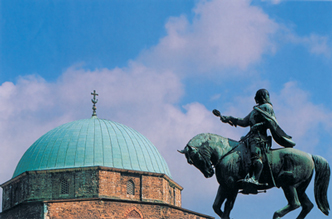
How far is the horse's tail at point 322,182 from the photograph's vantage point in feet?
28.3

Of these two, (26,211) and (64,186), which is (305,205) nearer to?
(64,186)

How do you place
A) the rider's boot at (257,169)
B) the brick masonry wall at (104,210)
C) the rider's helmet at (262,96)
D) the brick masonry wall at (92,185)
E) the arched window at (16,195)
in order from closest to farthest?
the rider's boot at (257,169), the rider's helmet at (262,96), the brick masonry wall at (104,210), the brick masonry wall at (92,185), the arched window at (16,195)

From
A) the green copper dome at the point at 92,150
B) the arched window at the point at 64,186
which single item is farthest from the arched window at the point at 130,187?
the arched window at the point at 64,186

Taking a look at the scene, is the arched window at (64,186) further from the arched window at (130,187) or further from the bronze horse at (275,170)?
the bronze horse at (275,170)

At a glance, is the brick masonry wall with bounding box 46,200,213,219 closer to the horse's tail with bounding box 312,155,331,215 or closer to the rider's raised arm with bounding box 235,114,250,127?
the rider's raised arm with bounding box 235,114,250,127

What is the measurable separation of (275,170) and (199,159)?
110 centimetres

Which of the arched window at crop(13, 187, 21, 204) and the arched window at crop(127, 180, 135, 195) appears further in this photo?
the arched window at crop(13, 187, 21, 204)

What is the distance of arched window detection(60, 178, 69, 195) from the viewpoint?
36.3m

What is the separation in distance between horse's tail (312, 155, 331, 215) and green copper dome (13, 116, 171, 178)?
29421 mm

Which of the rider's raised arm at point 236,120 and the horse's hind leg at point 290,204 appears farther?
the rider's raised arm at point 236,120

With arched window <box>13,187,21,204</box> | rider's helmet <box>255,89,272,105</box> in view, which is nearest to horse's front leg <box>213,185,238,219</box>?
rider's helmet <box>255,89,272,105</box>

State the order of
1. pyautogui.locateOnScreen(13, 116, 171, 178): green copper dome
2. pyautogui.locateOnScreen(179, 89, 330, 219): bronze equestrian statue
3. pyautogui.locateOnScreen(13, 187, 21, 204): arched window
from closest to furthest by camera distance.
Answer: pyautogui.locateOnScreen(179, 89, 330, 219): bronze equestrian statue → pyautogui.locateOnScreen(13, 116, 171, 178): green copper dome → pyautogui.locateOnScreen(13, 187, 21, 204): arched window

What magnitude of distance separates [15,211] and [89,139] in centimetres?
645

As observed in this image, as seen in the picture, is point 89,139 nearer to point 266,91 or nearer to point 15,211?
point 15,211
